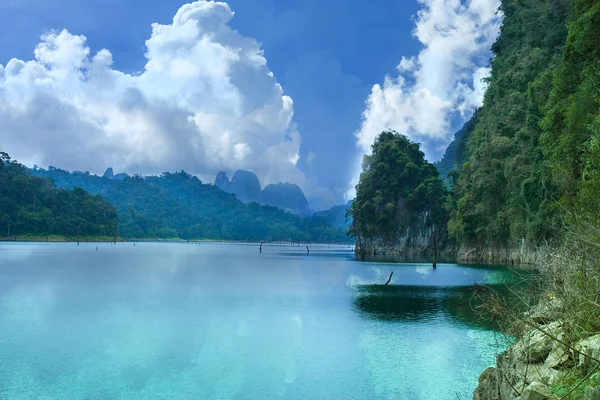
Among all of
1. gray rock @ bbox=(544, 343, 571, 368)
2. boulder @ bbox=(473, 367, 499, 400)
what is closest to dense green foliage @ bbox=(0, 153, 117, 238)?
boulder @ bbox=(473, 367, 499, 400)

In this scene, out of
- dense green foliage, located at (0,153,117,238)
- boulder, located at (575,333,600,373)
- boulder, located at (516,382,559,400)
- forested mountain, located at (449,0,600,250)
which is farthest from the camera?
dense green foliage, located at (0,153,117,238)

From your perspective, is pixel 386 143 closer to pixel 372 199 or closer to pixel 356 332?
pixel 372 199

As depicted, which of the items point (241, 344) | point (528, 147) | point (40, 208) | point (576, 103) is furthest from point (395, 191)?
point (40, 208)

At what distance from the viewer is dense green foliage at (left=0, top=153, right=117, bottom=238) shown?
120750 mm

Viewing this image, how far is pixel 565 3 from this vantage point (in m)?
45.0

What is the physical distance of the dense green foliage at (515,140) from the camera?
38656 millimetres

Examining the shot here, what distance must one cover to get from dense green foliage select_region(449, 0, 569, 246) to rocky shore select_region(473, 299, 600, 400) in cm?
2658

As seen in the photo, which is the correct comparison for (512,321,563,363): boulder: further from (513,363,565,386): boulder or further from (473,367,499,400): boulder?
(473,367,499,400): boulder

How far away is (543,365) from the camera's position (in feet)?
26.0

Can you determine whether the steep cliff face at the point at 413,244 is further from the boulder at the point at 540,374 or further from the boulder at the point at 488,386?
the boulder at the point at 540,374

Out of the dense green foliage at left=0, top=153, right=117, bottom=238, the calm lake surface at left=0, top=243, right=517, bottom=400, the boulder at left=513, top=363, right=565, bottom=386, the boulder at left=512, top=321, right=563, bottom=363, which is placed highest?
the dense green foliage at left=0, top=153, right=117, bottom=238

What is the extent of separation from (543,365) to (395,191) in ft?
264

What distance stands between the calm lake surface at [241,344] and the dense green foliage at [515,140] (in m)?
9.43

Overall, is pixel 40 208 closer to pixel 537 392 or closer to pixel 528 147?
pixel 528 147
